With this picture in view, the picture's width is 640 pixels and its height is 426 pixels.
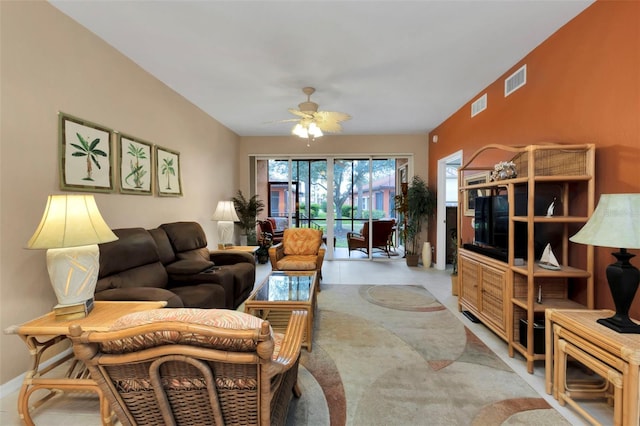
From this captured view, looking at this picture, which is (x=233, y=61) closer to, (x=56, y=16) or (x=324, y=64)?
(x=324, y=64)

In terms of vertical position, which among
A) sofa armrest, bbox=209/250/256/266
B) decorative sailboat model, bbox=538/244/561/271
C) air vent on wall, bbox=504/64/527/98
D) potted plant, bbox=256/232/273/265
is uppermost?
air vent on wall, bbox=504/64/527/98

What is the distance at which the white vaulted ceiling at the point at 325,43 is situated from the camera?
84.2 inches

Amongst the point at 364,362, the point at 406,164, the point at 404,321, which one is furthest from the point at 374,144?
the point at 364,362

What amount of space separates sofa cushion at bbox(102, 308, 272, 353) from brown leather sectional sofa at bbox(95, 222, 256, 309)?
4.00 ft

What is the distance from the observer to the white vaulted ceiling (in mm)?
2139

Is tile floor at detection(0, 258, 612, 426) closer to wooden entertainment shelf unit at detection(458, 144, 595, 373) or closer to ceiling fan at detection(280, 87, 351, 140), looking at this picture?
wooden entertainment shelf unit at detection(458, 144, 595, 373)

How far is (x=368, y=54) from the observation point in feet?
9.10

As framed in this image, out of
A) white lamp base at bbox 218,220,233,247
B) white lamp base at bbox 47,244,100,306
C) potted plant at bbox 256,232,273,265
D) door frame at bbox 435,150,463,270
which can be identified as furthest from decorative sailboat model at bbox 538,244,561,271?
potted plant at bbox 256,232,273,265

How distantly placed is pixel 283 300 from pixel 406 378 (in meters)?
1.14

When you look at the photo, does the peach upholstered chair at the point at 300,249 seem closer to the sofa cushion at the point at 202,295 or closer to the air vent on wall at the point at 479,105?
the sofa cushion at the point at 202,295

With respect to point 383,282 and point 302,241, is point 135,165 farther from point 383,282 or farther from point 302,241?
point 383,282

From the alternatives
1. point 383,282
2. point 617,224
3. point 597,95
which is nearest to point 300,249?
point 383,282

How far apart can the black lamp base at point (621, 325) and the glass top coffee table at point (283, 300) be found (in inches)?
74.9

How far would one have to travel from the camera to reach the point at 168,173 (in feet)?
11.7
